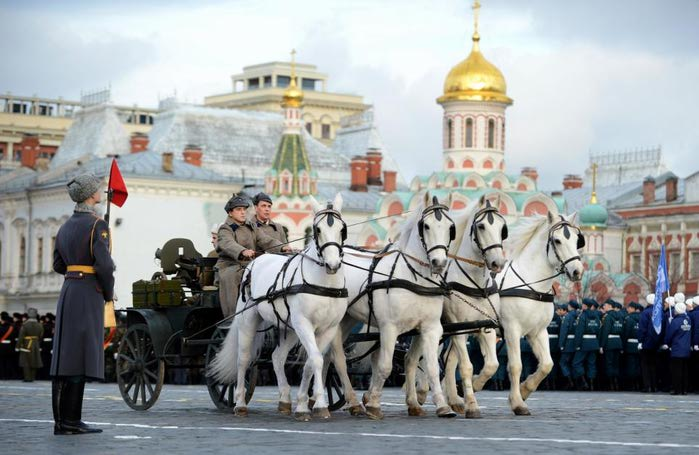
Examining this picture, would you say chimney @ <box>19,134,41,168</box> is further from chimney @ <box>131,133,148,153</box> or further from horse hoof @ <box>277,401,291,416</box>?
horse hoof @ <box>277,401,291,416</box>

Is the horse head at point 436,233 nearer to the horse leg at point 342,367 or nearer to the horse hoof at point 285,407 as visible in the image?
the horse leg at point 342,367

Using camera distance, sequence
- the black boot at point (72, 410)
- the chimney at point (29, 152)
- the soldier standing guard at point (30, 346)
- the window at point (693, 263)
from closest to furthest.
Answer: the black boot at point (72, 410) < the soldier standing guard at point (30, 346) < the window at point (693, 263) < the chimney at point (29, 152)

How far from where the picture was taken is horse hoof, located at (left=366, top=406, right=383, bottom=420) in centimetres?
1611

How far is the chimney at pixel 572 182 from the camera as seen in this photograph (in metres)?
90.4

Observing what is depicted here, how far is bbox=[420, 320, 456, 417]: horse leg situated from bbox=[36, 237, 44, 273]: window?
5710 centimetres

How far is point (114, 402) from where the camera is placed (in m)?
20.3

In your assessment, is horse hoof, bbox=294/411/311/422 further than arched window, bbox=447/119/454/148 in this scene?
No

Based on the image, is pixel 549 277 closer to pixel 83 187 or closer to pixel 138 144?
pixel 83 187

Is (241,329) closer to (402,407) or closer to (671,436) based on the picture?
(402,407)

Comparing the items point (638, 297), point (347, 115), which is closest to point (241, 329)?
point (638, 297)

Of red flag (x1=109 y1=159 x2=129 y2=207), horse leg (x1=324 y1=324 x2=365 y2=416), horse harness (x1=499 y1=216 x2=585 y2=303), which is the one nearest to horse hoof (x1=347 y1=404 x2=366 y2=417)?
horse leg (x1=324 y1=324 x2=365 y2=416)

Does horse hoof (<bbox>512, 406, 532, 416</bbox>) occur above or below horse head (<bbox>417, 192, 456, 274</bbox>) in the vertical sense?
below

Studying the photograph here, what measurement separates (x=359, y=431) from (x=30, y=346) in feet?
63.7

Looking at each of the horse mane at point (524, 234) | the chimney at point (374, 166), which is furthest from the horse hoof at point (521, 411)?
the chimney at point (374, 166)
